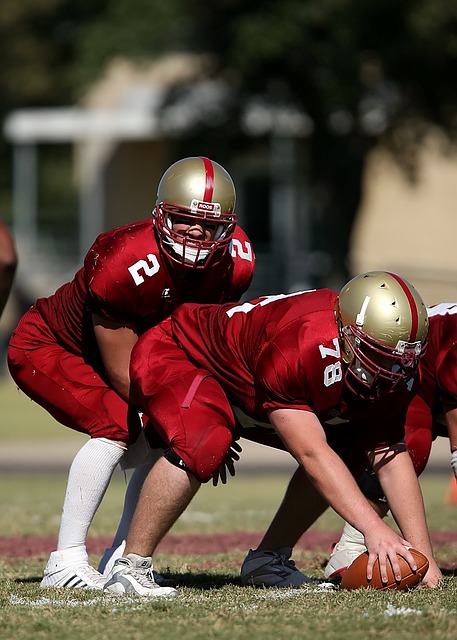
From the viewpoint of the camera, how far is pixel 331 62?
18.8 metres

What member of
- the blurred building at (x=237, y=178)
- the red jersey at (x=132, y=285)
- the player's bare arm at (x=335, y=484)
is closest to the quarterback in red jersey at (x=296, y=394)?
the player's bare arm at (x=335, y=484)

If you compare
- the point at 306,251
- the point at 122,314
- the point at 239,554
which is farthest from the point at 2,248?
the point at 306,251

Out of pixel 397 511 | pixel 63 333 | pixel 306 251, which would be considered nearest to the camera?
pixel 397 511

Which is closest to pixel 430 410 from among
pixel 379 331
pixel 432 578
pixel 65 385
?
pixel 432 578

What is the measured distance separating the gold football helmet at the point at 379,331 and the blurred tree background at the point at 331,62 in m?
12.5

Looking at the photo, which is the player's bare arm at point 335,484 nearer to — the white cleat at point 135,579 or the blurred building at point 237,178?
the white cleat at point 135,579

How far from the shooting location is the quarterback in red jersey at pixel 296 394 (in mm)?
4398

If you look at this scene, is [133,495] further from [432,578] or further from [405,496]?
[432,578]

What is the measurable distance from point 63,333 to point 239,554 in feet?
5.40

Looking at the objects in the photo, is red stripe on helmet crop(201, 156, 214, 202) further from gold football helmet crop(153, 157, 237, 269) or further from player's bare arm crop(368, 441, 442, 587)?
player's bare arm crop(368, 441, 442, 587)

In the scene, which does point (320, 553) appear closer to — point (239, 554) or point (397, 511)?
point (239, 554)

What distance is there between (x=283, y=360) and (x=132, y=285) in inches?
30.4

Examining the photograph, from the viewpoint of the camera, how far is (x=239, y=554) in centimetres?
610

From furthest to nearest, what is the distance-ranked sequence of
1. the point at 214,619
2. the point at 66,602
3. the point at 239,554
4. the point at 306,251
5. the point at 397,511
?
the point at 306,251
the point at 239,554
the point at 397,511
the point at 66,602
the point at 214,619
